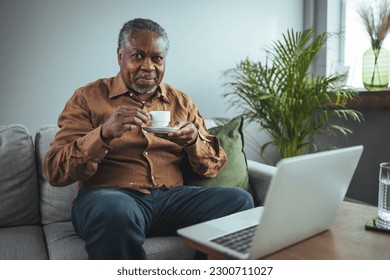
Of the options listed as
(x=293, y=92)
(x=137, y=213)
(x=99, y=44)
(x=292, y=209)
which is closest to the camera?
(x=292, y=209)

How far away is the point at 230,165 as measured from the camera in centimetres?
177

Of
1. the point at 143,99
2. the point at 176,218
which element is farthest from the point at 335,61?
the point at 176,218

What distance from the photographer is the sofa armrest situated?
5.89ft

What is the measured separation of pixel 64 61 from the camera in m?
2.20

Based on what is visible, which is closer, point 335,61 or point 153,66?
point 153,66

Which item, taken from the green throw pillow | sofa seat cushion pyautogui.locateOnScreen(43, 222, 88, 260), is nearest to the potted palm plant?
the green throw pillow

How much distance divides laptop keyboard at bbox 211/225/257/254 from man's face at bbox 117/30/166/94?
0.83 m

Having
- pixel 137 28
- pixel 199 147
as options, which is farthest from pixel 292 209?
pixel 137 28

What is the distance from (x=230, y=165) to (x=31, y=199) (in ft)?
2.76

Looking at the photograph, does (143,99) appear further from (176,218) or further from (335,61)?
(335,61)

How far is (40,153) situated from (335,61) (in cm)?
212

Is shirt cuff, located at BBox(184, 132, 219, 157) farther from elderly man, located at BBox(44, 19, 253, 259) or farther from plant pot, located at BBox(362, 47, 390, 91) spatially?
plant pot, located at BBox(362, 47, 390, 91)

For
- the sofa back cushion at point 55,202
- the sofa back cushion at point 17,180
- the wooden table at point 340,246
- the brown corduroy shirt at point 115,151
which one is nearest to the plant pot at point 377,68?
the brown corduroy shirt at point 115,151

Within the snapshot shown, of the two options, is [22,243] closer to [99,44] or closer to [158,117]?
[158,117]
